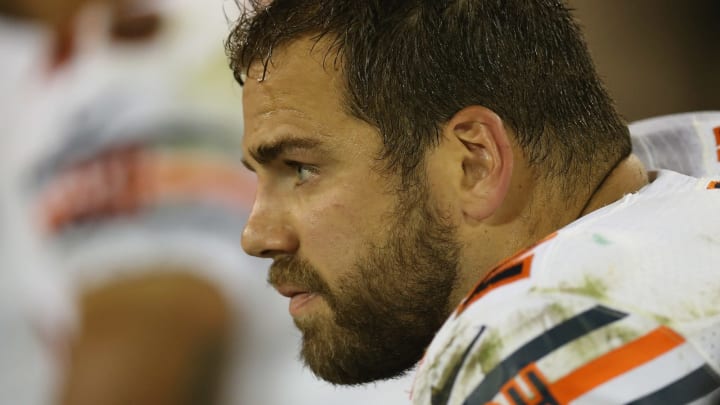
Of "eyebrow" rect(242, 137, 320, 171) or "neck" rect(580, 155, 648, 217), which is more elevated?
"eyebrow" rect(242, 137, 320, 171)

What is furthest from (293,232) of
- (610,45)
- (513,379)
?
(610,45)

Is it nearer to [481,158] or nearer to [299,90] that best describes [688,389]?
[481,158]

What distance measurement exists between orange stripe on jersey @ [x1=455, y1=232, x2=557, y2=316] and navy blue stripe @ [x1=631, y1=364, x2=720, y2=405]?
0.12m

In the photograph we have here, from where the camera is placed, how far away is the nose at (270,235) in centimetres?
100

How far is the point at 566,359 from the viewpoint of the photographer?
A: 2.31 ft

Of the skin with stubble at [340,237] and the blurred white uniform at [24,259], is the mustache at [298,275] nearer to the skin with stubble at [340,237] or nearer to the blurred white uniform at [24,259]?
the skin with stubble at [340,237]

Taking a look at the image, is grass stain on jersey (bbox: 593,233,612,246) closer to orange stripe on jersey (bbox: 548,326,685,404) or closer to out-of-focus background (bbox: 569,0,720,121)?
orange stripe on jersey (bbox: 548,326,685,404)

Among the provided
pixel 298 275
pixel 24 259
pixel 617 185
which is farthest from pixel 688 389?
pixel 24 259

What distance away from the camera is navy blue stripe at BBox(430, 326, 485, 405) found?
0.72 metres

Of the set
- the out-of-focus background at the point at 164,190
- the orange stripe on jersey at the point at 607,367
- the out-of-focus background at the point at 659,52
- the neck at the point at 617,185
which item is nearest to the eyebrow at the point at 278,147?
the neck at the point at 617,185

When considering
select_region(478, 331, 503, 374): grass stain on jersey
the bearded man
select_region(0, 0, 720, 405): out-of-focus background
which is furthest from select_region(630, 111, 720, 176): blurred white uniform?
select_region(0, 0, 720, 405): out-of-focus background

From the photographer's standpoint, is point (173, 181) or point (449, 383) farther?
point (173, 181)

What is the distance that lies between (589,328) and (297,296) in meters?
0.38

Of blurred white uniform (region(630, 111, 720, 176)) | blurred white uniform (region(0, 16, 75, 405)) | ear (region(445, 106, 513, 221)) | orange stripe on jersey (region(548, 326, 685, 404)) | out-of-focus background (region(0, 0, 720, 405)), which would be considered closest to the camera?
orange stripe on jersey (region(548, 326, 685, 404))
